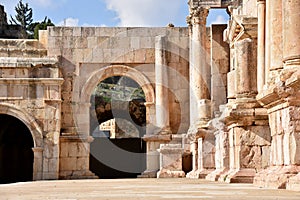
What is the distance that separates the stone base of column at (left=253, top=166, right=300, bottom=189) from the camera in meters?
10.2

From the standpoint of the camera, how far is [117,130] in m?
43.0

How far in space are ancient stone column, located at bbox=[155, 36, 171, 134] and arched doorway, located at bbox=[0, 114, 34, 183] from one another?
25.1 ft

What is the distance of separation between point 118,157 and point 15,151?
19.4ft

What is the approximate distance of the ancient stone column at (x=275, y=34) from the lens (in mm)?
11727

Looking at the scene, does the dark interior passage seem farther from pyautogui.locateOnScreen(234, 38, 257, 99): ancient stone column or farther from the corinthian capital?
pyautogui.locateOnScreen(234, 38, 257, 99): ancient stone column

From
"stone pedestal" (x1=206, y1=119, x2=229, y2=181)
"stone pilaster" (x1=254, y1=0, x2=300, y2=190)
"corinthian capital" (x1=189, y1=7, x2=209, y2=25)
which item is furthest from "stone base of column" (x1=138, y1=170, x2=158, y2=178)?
"stone pilaster" (x1=254, y1=0, x2=300, y2=190)

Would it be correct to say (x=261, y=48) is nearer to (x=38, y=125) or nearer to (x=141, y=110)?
(x=38, y=125)

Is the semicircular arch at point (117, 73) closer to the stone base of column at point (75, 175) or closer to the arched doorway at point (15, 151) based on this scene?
the stone base of column at point (75, 175)

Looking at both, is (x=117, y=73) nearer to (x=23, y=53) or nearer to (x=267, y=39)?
(x=23, y=53)

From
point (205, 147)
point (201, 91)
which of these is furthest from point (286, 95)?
point (201, 91)

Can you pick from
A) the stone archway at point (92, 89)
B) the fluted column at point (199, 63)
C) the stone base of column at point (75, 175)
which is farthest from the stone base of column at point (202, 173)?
the stone archway at point (92, 89)

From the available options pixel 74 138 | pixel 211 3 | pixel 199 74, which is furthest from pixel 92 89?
pixel 211 3

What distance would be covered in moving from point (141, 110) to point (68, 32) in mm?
12418

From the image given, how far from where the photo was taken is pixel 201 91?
78.5 feet
